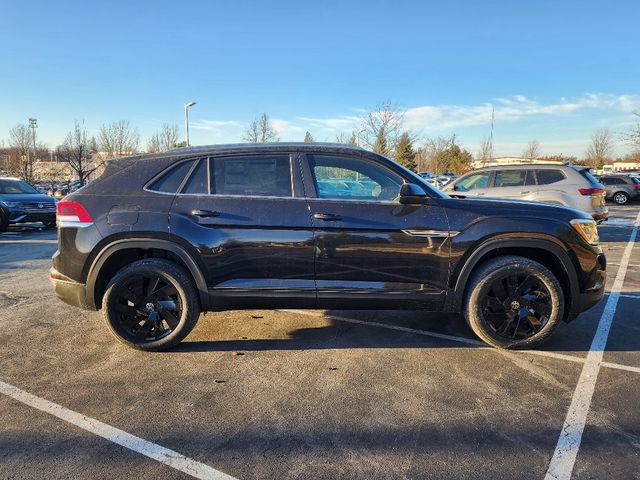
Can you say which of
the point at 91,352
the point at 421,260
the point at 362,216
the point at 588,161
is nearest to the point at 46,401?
the point at 91,352

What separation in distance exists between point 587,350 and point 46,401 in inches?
175

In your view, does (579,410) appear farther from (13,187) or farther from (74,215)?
(13,187)

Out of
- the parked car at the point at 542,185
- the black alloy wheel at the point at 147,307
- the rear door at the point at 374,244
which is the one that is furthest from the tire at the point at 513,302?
the parked car at the point at 542,185

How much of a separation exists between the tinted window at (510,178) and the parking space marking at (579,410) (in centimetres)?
546

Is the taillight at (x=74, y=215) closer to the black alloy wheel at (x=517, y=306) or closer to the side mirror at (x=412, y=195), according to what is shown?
the side mirror at (x=412, y=195)

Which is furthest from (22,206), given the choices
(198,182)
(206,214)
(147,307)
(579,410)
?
(579,410)

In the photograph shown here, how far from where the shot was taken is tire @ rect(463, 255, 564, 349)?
3.89 m

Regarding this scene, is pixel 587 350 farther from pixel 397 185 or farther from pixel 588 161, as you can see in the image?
pixel 588 161

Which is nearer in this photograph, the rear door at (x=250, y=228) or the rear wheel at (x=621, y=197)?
the rear door at (x=250, y=228)

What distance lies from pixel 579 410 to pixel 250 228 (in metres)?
2.76

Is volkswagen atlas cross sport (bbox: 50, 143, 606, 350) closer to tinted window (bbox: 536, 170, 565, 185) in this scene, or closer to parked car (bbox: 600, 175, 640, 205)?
tinted window (bbox: 536, 170, 565, 185)

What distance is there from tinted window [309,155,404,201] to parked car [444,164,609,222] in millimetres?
5746

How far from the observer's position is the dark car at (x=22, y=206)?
12805 mm

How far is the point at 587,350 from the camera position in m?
4.09
